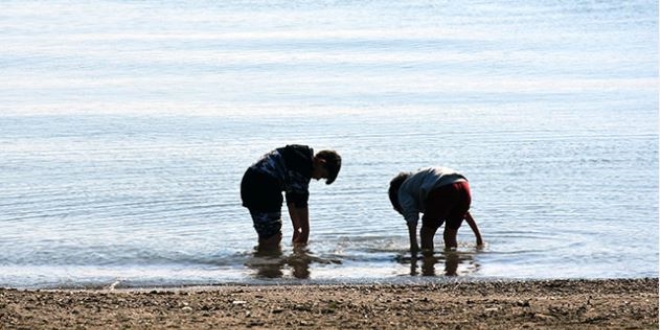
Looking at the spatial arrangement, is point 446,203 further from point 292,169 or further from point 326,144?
point 326,144

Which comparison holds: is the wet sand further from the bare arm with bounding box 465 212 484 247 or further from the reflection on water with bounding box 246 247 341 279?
the bare arm with bounding box 465 212 484 247

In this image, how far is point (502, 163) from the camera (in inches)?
651

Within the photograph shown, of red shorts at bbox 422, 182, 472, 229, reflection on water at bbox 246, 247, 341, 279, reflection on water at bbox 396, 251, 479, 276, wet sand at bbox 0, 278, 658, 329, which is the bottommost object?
reflection on water at bbox 396, 251, 479, 276

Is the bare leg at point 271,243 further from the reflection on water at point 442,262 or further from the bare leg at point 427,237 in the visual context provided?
the bare leg at point 427,237

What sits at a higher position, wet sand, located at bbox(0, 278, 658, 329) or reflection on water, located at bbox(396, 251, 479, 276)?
wet sand, located at bbox(0, 278, 658, 329)

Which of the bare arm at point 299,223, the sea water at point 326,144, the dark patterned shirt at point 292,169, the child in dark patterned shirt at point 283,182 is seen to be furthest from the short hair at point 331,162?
the sea water at point 326,144

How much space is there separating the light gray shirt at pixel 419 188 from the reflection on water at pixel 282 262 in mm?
686

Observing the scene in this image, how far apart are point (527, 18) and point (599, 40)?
5.66m

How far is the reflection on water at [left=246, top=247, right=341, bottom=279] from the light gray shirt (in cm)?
69

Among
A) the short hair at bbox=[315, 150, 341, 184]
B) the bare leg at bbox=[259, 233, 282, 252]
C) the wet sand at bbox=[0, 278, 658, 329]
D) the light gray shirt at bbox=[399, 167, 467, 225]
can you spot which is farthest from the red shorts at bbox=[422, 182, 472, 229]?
the wet sand at bbox=[0, 278, 658, 329]

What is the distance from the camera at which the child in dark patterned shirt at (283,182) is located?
40.2ft

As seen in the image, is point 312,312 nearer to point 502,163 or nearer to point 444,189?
point 444,189

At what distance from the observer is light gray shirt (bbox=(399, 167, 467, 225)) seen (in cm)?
1211

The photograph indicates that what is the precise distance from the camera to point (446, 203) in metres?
12.2
